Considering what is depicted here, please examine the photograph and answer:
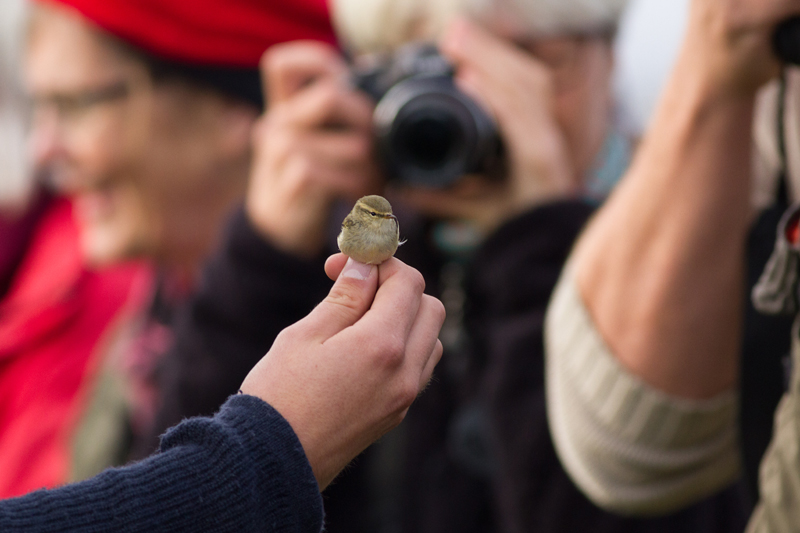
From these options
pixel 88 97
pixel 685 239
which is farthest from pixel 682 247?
pixel 88 97

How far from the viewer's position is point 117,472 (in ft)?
1.37

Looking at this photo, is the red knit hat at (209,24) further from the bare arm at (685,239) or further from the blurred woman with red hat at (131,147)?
the bare arm at (685,239)

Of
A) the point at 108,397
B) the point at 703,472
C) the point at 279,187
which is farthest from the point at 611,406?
the point at 108,397

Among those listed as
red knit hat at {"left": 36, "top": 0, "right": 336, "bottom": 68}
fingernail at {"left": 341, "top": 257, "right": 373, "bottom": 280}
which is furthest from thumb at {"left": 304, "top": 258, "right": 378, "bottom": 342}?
red knit hat at {"left": 36, "top": 0, "right": 336, "bottom": 68}

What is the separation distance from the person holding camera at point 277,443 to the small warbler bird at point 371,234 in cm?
3

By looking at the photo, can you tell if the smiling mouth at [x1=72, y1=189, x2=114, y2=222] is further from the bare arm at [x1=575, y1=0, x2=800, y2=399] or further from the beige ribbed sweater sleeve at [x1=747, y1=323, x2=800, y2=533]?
the beige ribbed sweater sleeve at [x1=747, y1=323, x2=800, y2=533]

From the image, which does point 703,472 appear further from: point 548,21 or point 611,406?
point 548,21

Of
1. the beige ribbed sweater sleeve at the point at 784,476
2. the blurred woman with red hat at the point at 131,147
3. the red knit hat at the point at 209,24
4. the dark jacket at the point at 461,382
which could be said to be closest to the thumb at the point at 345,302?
the beige ribbed sweater sleeve at the point at 784,476

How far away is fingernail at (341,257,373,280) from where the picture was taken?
0.48m

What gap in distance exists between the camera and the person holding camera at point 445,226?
1.04m

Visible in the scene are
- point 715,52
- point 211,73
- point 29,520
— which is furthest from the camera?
point 211,73

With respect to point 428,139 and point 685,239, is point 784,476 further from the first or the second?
point 428,139

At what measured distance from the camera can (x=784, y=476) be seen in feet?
1.79

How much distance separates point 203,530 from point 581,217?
0.75 m
